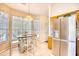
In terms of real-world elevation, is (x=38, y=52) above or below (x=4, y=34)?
below

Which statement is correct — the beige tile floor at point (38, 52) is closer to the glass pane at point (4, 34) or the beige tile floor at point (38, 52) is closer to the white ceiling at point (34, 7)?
the glass pane at point (4, 34)

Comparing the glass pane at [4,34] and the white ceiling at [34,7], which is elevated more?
the white ceiling at [34,7]

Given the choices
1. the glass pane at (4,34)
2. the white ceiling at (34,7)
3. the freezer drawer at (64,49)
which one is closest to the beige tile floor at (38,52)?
the glass pane at (4,34)

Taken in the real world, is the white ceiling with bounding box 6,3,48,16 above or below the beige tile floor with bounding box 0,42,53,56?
above

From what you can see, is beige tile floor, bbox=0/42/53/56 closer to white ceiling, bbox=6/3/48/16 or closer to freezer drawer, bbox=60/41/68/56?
freezer drawer, bbox=60/41/68/56

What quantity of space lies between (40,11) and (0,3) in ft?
2.76

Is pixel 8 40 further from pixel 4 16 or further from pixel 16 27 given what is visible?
pixel 4 16

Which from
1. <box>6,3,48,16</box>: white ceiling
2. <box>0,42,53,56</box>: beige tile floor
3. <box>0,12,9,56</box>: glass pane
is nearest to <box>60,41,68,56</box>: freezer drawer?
<box>0,42,53,56</box>: beige tile floor

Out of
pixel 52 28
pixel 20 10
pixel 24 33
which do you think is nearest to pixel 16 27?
pixel 24 33

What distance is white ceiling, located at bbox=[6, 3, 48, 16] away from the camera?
7.82 feet

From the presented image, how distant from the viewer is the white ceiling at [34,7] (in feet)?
7.82

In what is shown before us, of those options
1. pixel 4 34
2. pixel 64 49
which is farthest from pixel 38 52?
pixel 4 34

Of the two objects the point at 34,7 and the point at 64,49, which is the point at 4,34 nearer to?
the point at 34,7

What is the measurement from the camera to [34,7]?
245 cm
